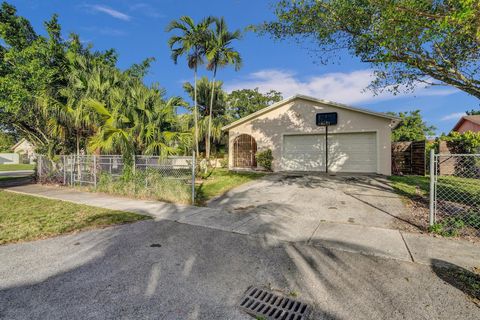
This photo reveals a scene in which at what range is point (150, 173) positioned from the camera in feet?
26.1

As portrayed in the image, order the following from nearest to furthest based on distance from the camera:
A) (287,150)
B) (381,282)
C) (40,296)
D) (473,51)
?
(40,296) → (381,282) → (473,51) → (287,150)

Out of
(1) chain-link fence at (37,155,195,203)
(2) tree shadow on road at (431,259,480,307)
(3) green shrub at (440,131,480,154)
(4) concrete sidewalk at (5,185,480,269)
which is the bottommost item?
(2) tree shadow on road at (431,259,480,307)

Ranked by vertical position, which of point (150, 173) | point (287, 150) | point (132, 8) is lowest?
point (150, 173)

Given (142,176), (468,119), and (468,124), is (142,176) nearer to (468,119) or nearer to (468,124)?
(468,119)

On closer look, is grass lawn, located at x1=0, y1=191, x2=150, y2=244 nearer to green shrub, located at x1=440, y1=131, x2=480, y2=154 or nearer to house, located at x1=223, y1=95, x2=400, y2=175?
house, located at x1=223, y1=95, x2=400, y2=175

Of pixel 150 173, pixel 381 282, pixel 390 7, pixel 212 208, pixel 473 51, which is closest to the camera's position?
pixel 381 282

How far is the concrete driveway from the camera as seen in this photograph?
18.5ft

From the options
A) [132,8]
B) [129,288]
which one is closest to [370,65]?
[129,288]

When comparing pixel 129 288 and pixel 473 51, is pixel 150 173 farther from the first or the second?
pixel 473 51

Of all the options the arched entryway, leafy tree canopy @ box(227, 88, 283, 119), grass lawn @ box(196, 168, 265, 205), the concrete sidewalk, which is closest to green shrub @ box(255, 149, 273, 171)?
the arched entryway

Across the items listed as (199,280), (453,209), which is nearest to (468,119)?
(453,209)

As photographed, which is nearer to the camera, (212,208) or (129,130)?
(212,208)

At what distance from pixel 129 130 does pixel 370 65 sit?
8245mm

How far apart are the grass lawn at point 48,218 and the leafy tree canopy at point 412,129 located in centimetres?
2953
